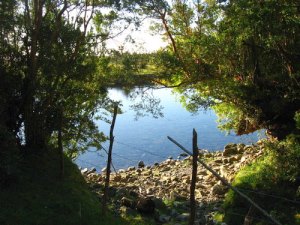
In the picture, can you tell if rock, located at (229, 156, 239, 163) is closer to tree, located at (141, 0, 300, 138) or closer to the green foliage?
tree, located at (141, 0, 300, 138)

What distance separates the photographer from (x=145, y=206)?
18.7 meters

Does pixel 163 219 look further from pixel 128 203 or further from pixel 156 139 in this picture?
pixel 156 139

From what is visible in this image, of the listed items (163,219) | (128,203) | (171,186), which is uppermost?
(171,186)

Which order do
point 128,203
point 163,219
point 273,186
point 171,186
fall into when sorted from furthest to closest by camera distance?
point 171,186, point 128,203, point 163,219, point 273,186

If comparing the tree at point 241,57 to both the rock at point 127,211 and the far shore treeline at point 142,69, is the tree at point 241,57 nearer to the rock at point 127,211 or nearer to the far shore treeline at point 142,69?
the far shore treeline at point 142,69

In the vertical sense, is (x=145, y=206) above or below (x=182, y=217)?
above

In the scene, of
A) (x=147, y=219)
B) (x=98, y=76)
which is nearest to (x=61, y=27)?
(x=98, y=76)

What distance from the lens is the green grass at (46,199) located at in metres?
14.5

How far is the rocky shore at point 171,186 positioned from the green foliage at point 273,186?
1371 millimetres

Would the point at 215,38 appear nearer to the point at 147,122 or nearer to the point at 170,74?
the point at 170,74

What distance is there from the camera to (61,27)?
1898 cm

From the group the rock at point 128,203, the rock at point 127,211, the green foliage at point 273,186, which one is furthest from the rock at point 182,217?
the rock at point 128,203

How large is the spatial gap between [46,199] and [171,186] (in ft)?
37.8

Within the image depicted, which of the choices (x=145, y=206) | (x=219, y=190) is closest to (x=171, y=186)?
(x=219, y=190)
